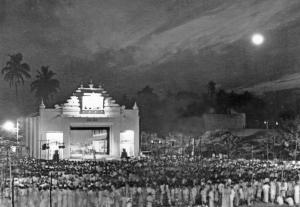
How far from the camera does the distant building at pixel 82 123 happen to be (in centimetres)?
4422

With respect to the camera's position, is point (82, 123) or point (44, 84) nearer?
point (82, 123)

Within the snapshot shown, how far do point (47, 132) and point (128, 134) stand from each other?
878cm

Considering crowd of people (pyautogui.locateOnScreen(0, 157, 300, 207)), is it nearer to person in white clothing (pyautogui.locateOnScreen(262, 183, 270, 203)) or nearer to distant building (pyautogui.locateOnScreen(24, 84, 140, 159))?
person in white clothing (pyautogui.locateOnScreen(262, 183, 270, 203))

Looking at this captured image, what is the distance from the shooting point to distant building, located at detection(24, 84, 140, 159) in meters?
44.2

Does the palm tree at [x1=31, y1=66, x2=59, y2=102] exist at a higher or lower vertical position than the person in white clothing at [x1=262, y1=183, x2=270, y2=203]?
higher

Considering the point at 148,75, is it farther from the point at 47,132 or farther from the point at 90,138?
the point at 47,132

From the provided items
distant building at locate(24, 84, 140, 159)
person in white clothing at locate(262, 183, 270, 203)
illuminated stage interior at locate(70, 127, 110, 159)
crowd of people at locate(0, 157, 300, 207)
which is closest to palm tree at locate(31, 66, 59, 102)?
illuminated stage interior at locate(70, 127, 110, 159)

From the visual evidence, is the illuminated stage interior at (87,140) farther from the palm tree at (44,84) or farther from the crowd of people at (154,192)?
the crowd of people at (154,192)

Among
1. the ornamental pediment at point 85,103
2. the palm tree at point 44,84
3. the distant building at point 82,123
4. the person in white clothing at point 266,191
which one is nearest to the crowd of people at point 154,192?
the person in white clothing at point 266,191

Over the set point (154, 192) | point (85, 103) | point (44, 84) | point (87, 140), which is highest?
point (44, 84)

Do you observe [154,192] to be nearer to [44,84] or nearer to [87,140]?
[87,140]

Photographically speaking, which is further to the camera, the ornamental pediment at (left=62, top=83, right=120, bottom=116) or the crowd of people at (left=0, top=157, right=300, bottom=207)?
the ornamental pediment at (left=62, top=83, right=120, bottom=116)

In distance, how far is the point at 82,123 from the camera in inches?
1791

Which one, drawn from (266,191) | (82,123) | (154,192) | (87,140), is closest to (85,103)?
(82,123)
